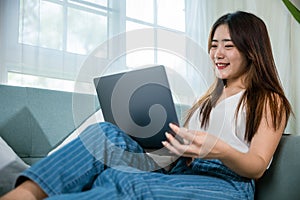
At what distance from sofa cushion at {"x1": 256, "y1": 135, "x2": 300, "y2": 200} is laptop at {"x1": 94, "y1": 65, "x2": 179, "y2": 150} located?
1.26 ft

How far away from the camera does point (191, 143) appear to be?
39.8 inches

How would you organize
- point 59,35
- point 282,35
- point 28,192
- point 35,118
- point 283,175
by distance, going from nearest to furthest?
point 28,192
point 283,175
point 35,118
point 59,35
point 282,35

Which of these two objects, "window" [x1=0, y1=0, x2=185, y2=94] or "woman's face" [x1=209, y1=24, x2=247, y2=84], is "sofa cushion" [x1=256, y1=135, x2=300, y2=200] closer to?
"woman's face" [x1=209, y1=24, x2=247, y2=84]

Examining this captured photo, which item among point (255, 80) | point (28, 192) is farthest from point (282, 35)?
point (28, 192)

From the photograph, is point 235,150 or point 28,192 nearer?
point 28,192

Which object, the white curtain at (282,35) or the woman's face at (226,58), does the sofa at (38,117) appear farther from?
the white curtain at (282,35)

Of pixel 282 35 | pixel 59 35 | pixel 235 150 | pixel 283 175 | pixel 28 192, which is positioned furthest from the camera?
pixel 282 35

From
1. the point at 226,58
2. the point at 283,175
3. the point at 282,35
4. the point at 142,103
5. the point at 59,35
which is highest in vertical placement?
the point at 282,35

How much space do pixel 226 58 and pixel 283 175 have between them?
Answer: 0.41 meters

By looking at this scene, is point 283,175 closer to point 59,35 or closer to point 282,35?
point 59,35

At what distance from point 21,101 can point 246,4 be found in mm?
1703

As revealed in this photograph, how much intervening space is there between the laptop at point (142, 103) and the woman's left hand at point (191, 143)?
8 centimetres

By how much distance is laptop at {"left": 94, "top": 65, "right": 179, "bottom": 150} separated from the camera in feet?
3.55

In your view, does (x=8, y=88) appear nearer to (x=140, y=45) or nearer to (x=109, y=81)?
(x=109, y=81)
